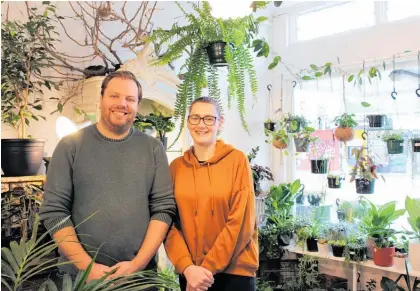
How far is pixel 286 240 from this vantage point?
10.7 feet

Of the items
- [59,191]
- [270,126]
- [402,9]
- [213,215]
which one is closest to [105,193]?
[59,191]

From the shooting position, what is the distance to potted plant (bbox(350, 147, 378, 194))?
2.96 m

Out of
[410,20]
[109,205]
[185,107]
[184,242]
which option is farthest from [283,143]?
[109,205]

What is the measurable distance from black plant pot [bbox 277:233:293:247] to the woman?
1692 millimetres

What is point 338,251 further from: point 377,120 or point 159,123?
point 159,123

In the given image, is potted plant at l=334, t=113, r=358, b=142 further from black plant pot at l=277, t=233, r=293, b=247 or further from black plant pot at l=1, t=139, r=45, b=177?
black plant pot at l=1, t=139, r=45, b=177

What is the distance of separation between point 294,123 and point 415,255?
55.3 inches

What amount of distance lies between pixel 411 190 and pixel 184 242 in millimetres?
2442

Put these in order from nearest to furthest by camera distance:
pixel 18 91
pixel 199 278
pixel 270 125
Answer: pixel 199 278, pixel 18 91, pixel 270 125

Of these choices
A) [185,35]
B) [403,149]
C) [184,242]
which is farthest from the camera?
[403,149]

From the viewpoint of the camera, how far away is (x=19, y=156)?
202 cm

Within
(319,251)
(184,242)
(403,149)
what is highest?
(403,149)

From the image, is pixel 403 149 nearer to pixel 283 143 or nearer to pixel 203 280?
pixel 283 143

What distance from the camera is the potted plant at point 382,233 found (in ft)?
9.04
